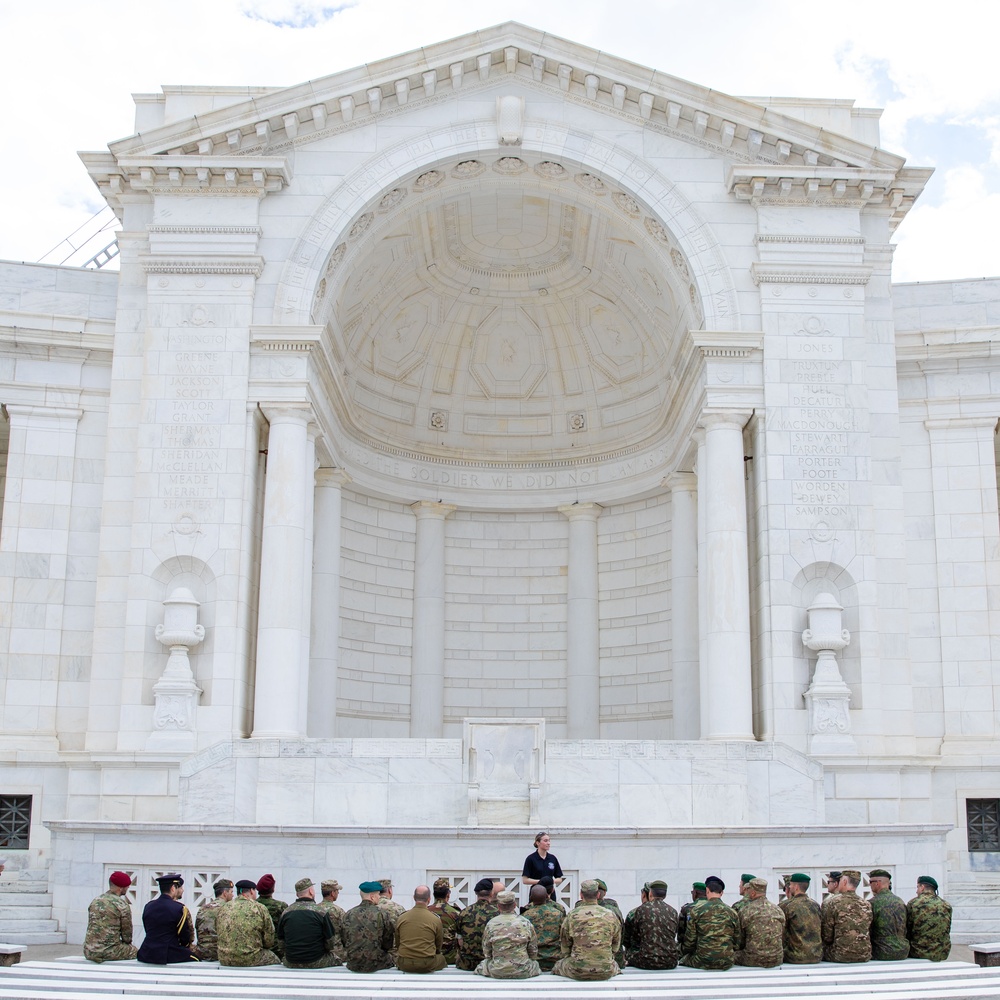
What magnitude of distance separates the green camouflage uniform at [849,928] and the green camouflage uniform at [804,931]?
0.18 m

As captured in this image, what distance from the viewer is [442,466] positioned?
33156mm

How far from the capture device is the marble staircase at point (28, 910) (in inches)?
760

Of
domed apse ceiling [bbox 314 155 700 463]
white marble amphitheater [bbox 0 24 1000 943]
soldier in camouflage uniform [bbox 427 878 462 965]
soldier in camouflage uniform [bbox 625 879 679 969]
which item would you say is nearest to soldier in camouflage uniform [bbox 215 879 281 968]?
soldier in camouflage uniform [bbox 427 878 462 965]

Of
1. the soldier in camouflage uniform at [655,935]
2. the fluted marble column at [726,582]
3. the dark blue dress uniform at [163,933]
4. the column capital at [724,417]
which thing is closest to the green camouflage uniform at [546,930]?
the soldier in camouflage uniform at [655,935]

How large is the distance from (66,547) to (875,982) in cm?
1917

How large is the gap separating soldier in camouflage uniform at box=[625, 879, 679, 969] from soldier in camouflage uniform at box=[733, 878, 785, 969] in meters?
0.72

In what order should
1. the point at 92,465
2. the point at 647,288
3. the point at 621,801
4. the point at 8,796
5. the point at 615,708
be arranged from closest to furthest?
the point at 621,801 → the point at 8,796 → the point at 92,465 → the point at 647,288 → the point at 615,708

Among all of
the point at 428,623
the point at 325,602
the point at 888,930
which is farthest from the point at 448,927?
the point at 428,623

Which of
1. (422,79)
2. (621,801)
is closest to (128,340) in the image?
(422,79)

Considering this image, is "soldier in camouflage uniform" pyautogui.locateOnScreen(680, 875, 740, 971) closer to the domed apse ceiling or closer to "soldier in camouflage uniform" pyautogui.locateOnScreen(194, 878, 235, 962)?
"soldier in camouflage uniform" pyautogui.locateOnScreen(194, 878, 235, 962)

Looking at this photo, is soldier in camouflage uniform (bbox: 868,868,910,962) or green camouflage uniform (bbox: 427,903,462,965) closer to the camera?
green camouflage uniform (bbox: 427,903,462,965)

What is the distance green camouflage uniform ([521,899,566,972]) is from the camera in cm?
1311

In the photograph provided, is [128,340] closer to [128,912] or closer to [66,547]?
[66,547]

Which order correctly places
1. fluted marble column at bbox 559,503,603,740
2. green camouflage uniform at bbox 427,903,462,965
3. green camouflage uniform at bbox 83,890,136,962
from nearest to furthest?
1. green camouflage uniform at bbox 83,890,136,962
2. green camouflage uniform at bbox 427,903,462,965
3. fluted marble column at bbox 559,503,603,740
